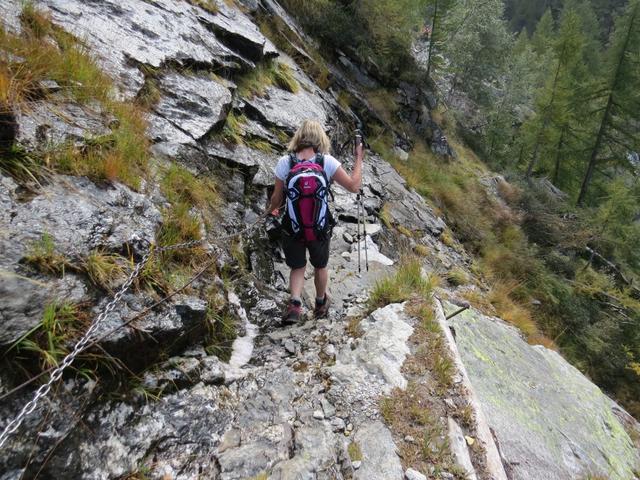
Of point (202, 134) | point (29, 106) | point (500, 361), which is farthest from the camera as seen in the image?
point (202, 134)

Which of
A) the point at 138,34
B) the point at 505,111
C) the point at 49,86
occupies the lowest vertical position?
the point at 49,86

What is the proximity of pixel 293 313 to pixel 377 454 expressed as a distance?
75.1 inches

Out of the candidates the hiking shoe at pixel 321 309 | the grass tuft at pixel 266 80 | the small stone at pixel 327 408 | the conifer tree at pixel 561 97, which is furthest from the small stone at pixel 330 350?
the conifer tree at pixel 561 97

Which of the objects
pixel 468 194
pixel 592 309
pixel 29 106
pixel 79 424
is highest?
pixel 29 106

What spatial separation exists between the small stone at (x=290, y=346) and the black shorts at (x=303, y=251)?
0.89 m

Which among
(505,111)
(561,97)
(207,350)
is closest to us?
(207,350)

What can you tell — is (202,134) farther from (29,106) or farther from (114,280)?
(114,280)

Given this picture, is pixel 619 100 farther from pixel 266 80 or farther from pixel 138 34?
pixel 138 34

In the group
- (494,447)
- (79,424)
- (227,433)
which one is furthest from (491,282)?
(79,424)

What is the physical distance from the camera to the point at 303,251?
4.39 m

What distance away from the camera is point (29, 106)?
335 centimetres

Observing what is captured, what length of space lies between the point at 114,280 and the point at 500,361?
4.54 metres

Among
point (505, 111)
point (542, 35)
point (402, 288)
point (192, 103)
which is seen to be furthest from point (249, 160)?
point (542, 35)

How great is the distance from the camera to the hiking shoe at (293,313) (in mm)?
4328
